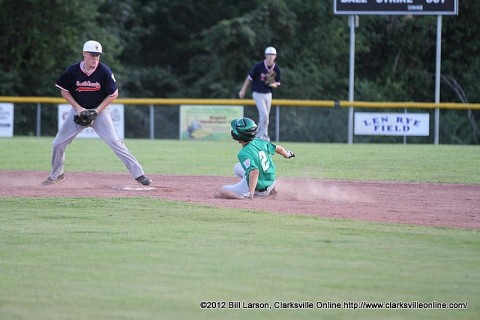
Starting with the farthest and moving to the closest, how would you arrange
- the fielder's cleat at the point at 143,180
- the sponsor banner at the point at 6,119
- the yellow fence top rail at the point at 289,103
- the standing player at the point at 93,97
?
the sponsor banner at the point at 6,119
the yellow fence top rail at the point at 289,103
the fielder's cleat at the point at 143,180
the standing player at the point at 93,97

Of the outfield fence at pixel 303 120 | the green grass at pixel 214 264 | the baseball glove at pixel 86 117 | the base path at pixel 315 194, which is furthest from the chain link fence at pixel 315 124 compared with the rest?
→ the green grass at pixel 214 264

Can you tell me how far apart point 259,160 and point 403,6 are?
57.6 ft

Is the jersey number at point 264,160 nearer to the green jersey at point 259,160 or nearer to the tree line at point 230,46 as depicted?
the green jersey at point 259,160

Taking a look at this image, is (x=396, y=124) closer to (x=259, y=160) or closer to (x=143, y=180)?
(x=143, y=180)

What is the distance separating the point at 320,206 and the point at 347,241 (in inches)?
104

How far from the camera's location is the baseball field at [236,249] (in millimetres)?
6125

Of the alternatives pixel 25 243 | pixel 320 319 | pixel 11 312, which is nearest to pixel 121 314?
pixel 11 312

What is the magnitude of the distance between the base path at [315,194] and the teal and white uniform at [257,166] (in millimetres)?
226

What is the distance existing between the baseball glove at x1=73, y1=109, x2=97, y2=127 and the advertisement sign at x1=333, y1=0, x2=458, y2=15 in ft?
53.8

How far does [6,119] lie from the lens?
2906 cm

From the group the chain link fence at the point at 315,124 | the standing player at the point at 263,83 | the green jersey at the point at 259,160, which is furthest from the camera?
the chain link fence at the point at 315,124

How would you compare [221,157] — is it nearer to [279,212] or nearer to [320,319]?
[279,212]

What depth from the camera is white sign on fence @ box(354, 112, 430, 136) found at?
27812 mm

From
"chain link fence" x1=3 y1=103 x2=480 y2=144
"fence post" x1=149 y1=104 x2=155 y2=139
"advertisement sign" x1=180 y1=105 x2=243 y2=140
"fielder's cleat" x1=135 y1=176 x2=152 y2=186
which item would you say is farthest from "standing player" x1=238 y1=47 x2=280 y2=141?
"fielder's cleat" x1=135 y1=176 x2=152 y2=186
